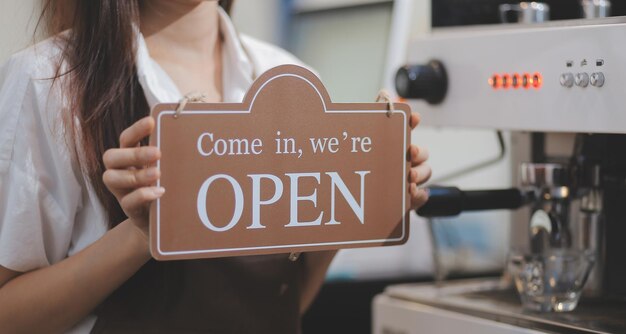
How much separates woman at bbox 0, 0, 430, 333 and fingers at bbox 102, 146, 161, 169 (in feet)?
0.19

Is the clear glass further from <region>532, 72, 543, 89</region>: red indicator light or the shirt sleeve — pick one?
the shirt sleeve

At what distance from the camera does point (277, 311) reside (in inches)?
38.8

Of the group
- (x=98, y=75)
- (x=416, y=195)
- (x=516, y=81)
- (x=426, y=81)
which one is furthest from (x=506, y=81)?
(x=98, y=75)

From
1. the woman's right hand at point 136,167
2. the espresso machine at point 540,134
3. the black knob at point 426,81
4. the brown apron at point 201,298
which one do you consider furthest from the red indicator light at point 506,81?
the woman's right hand at point 136,167

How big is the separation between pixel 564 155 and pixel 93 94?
62 centimetres

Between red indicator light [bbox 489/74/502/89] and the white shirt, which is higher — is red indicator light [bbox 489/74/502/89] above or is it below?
above

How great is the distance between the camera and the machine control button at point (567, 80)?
0.93m

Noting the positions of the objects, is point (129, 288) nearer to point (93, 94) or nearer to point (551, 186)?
point (93, 94)

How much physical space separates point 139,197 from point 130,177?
19 mm

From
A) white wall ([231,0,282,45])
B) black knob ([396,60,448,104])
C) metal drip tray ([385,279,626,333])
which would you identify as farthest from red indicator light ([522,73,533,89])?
white wall ([231,0,282,45])

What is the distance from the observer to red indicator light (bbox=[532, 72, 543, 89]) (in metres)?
0.97

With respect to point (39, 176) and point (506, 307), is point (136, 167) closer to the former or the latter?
point (39, 176)

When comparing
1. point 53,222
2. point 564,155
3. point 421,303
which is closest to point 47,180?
point 53,222

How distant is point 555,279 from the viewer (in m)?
1.01
